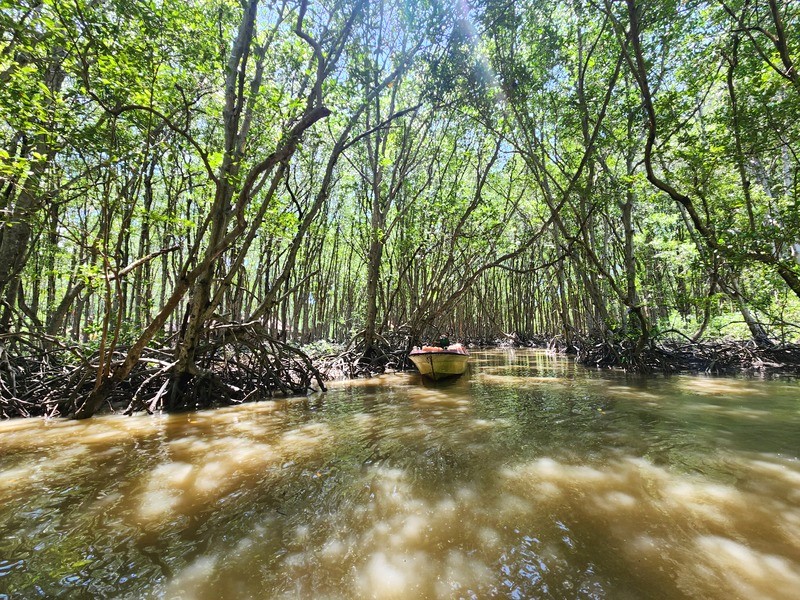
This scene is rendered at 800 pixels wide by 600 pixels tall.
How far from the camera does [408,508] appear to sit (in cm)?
285

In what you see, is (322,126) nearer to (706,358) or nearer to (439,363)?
(439,363)

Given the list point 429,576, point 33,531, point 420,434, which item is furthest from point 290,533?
point 420,434

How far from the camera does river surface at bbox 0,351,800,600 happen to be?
2006 millimetres

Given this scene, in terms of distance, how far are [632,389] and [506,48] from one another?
31.2ft

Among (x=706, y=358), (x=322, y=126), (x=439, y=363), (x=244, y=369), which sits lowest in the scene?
(x=706, y=358)

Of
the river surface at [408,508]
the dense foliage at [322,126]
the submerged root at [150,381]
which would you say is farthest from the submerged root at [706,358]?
the submerged root at [150,381]

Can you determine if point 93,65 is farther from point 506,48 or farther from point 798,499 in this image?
point 506,48

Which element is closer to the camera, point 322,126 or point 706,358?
point 706,358

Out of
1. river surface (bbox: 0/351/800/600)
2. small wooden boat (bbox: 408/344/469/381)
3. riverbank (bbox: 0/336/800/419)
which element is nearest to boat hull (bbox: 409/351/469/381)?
small wooden boat (bbox: 408/344/469/381)

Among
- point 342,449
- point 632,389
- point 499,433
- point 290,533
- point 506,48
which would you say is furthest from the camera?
point 506,48

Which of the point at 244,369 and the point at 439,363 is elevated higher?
the point at 244,369

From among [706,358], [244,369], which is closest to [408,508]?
[244,369]

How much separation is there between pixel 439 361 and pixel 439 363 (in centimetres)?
6

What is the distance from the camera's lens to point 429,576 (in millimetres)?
2039
